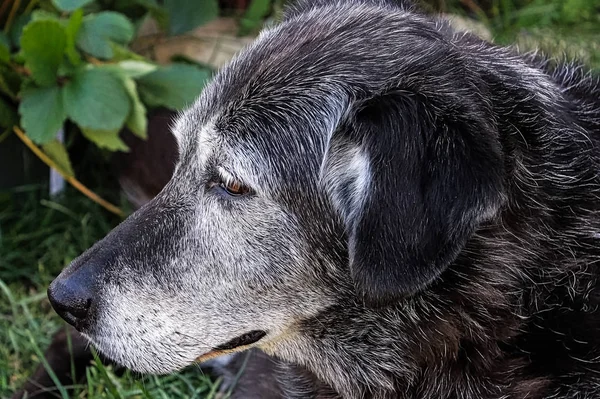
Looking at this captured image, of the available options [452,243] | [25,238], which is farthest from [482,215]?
[25,238]

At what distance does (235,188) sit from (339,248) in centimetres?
32

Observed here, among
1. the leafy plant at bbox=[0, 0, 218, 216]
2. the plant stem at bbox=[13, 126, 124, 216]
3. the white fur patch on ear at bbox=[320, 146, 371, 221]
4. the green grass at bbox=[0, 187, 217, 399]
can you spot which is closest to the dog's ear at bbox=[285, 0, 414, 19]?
the white fur patch on ear at bbox=[320, 146, 371, 221]

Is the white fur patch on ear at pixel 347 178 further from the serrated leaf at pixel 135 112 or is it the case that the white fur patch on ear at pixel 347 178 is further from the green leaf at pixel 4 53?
the green leaf at pixel 4 53

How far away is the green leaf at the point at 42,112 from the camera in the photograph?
3.28 meters

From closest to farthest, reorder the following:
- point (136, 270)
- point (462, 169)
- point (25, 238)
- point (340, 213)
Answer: point (462, 169) → point (340, 213) → point (136, 270) → point (25, 238)

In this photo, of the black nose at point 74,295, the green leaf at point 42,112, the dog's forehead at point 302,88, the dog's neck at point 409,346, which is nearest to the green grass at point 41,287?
the black nose at point 74,295

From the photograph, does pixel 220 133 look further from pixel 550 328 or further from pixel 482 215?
pixel 550 328

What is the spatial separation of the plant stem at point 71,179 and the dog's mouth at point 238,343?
69.4 inches

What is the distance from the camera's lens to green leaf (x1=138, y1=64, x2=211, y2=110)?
11.5 feet

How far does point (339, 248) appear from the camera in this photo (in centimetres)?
207

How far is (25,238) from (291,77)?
220 cm

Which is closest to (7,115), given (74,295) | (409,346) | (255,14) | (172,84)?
(172,84)

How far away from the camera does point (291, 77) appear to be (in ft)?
7.00

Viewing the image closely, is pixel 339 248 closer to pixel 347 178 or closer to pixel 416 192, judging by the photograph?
pixel 347 178
